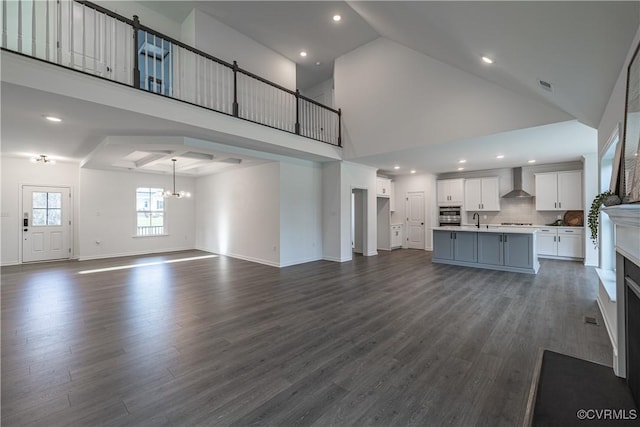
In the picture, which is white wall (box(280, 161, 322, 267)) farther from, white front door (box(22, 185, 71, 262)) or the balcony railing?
white front door (box(22, 185, 71, 262))

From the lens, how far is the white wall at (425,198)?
972 cm

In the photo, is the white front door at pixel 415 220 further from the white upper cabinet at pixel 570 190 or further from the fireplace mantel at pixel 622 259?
the fireplace mantel at pixel 622 259

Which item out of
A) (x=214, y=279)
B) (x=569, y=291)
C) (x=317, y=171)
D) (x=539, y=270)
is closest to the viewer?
(x=569, y=291)

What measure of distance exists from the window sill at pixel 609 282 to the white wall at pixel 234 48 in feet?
25.2

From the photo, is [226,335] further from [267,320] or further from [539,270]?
[539,270]

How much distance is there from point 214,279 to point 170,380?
3.55 meters

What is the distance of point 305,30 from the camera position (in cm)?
645

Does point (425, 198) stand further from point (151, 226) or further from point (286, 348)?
point (151, 226)

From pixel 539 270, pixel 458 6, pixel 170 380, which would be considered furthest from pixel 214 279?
pixel 539 270

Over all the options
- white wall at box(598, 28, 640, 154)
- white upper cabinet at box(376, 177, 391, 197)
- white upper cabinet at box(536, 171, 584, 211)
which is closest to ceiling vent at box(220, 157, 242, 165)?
white upper cabinet at box(376, 177, 391, 197)

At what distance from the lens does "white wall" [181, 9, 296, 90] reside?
604 centimetres

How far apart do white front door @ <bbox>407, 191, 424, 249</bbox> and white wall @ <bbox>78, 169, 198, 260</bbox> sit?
8.34m

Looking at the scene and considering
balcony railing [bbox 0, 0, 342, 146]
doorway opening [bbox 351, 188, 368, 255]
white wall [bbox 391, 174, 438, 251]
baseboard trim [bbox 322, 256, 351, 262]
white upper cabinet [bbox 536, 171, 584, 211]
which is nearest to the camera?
balcony railing [bbox 0, 0, 342, 146]

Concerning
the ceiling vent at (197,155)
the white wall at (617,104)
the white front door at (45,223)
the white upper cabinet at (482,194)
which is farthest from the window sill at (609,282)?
the white front door at (45,223)
